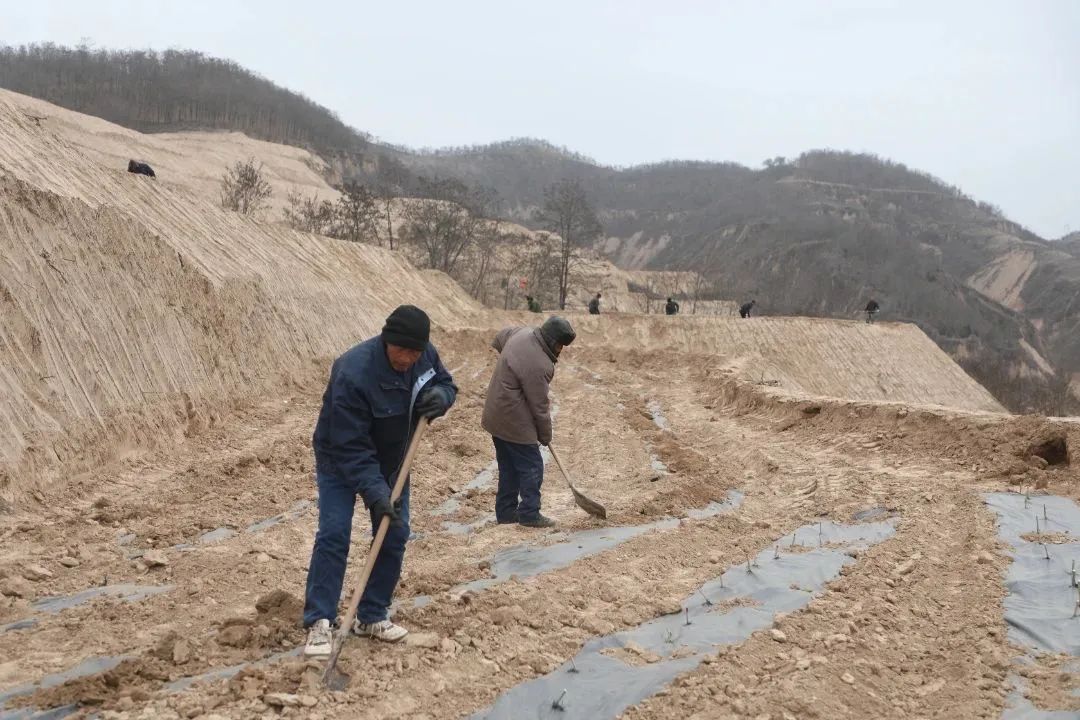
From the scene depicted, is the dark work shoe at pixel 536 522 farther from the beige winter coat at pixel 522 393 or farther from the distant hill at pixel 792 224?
the distant hill at pixel 792 224

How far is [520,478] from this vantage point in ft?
Result: 20.1

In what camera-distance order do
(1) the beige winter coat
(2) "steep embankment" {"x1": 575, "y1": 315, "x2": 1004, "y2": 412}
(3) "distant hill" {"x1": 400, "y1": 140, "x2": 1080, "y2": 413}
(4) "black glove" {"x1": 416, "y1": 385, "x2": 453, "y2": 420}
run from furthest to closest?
(3) "distant hill" {"x1": 400, "y1": 140, "x2": 1080, "y2": 413}, (2) "steep embankment" {"x1": 575, "y1": 315, "x2": 1004, "y2": 412}, (1) the beige winter coat, (4) "black glove" {"x1": 416, "y1": 385, "x2": 453, "y2": 420}

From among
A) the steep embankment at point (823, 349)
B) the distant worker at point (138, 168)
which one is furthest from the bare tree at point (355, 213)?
the distant worker at point (138, 168)

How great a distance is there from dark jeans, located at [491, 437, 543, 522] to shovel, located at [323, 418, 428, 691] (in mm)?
2190

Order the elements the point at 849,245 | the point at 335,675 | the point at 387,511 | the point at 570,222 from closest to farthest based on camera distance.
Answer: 1. the point at 335,675
2. the point at 387,511
3. the point at 570,222
4. the point at 849,245

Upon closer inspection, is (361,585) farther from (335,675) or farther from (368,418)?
(368,418)

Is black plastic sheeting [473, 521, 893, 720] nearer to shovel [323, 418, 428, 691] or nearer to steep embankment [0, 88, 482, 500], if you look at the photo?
shovel [323, 418, 428, 691]

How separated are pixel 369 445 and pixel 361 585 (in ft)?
2.28

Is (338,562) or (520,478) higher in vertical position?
(338,562)

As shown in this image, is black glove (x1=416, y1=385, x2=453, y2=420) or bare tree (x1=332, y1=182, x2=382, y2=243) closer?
black glove (x1=416, y1=385, x2=453, y2=420)

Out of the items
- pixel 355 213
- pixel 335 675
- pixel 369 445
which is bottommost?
pixel 335 675

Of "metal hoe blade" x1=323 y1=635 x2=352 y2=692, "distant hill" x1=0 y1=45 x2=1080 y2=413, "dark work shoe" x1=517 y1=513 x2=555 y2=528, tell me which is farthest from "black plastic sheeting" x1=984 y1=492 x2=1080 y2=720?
"distant hill" x1=0 y1=45 x2=1080 y2=413

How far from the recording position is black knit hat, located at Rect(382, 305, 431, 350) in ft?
12.0

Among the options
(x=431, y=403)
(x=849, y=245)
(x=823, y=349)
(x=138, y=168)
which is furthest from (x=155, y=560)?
(x=849, y=245)
